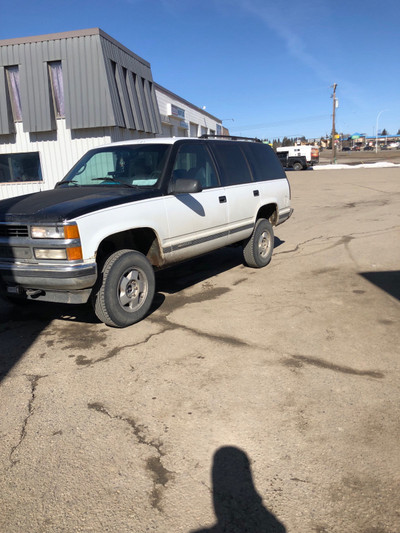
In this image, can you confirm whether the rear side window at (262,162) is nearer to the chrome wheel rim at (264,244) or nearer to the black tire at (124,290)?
the chrome wheel rim at (264,244)

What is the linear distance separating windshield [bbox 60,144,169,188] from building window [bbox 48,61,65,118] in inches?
397

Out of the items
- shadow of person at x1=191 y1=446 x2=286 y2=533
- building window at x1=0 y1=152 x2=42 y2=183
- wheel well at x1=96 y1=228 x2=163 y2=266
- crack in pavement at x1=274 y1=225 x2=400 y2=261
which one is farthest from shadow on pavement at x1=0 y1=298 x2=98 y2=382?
building window at x1=0 y1=152 x2=42 y2=183

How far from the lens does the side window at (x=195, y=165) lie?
544 centimetres

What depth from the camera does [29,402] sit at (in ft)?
11.1

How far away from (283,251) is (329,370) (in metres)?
4.97

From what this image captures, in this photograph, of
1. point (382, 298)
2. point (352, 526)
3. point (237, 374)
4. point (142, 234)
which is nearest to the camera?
point (352, 526)

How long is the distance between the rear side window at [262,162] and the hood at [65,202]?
2.49m

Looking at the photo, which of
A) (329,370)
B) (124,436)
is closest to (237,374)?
(329,370)

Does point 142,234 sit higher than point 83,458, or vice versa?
point 142,234

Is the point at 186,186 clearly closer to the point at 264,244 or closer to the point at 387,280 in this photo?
the point at 264,244

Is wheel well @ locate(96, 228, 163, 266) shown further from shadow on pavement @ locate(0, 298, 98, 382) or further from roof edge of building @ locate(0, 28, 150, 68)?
roof edge of building @ locate(0, 28, 150, 68)

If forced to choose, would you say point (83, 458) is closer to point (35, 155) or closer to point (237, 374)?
point (237, 374)

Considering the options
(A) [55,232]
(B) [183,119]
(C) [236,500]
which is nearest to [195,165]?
(A) [55,232]

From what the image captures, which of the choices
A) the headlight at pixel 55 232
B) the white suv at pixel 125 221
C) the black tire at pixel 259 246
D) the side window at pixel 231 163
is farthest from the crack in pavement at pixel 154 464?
the black tire at pixel 259 246
